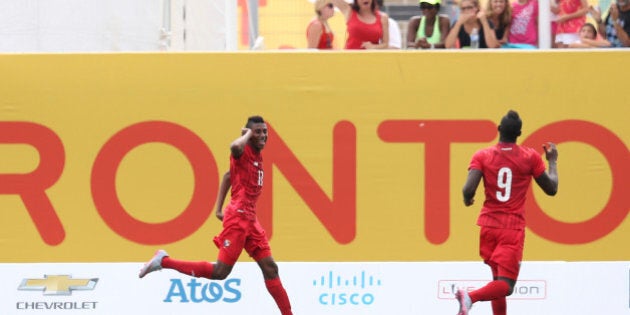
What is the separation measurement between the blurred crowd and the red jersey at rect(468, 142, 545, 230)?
2.47 m

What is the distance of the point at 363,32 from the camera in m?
13.3

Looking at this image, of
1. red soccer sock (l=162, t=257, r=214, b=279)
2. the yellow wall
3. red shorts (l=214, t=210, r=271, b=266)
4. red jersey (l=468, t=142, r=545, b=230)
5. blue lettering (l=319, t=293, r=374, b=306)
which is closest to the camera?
red jersey (l=468, t=142, r=545, b=230)

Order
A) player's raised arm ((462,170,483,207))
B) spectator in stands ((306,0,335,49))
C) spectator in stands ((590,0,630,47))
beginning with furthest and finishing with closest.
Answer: spectator in stands ((306,0,335,49)) → spectator in stands ((590,0,630,47)) → player's raised arm ((462,170,483,207))

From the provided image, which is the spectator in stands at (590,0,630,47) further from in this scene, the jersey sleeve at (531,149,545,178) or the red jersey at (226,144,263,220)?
the red jersey at (226,144,263,220)

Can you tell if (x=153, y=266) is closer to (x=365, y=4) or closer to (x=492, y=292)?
(x=492, y=292)

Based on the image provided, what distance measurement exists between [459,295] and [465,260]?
1986 mm

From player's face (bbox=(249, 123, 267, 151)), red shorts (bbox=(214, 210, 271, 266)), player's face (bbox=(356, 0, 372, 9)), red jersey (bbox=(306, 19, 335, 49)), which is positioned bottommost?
red shorts (bbox=(214, 210, 271, 266))

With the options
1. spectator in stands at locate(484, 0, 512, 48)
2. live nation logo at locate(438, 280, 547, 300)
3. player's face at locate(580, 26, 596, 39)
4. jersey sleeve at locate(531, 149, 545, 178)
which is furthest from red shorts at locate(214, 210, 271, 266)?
player's face at locate(580, 26, 596, 39)

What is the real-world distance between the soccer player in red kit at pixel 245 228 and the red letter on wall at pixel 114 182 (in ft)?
5.04

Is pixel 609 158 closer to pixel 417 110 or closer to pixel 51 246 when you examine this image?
pixel 417 110

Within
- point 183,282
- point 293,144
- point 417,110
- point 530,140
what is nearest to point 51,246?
point 183,282

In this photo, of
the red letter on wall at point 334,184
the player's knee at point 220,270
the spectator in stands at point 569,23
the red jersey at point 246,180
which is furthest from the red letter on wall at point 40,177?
the spectator in stands at point 569,23

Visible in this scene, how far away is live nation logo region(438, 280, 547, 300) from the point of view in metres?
12.9

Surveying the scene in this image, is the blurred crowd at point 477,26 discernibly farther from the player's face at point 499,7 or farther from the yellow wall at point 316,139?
the yellow wall at point 316,139
